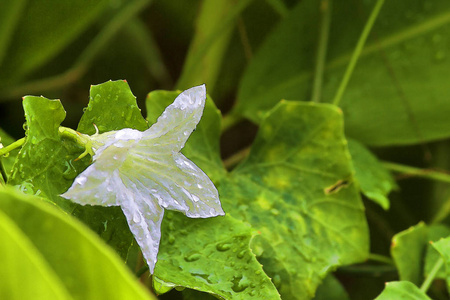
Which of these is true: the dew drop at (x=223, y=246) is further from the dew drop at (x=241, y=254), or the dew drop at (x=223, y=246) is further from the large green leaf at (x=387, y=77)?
the large green leaf at (x=387, y=77)

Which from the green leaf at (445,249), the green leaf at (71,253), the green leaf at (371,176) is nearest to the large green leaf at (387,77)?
the green leaf at (371,176)

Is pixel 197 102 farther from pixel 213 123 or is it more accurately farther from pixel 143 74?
pixel 143 74

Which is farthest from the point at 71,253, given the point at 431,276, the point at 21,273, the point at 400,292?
the point at 431,276

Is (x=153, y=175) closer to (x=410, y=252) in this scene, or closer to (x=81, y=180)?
(x=81, y=180)

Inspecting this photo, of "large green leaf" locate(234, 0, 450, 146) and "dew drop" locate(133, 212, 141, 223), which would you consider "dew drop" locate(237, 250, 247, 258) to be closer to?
"dew drop" locate(133, 212, 141, 223)

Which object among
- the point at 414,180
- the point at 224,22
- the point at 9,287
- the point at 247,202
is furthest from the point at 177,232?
the point at 414,180

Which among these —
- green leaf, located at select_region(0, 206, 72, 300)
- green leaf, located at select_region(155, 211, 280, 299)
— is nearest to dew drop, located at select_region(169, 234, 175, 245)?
green leaf, located at select_region(155, 211, 280, 299)
